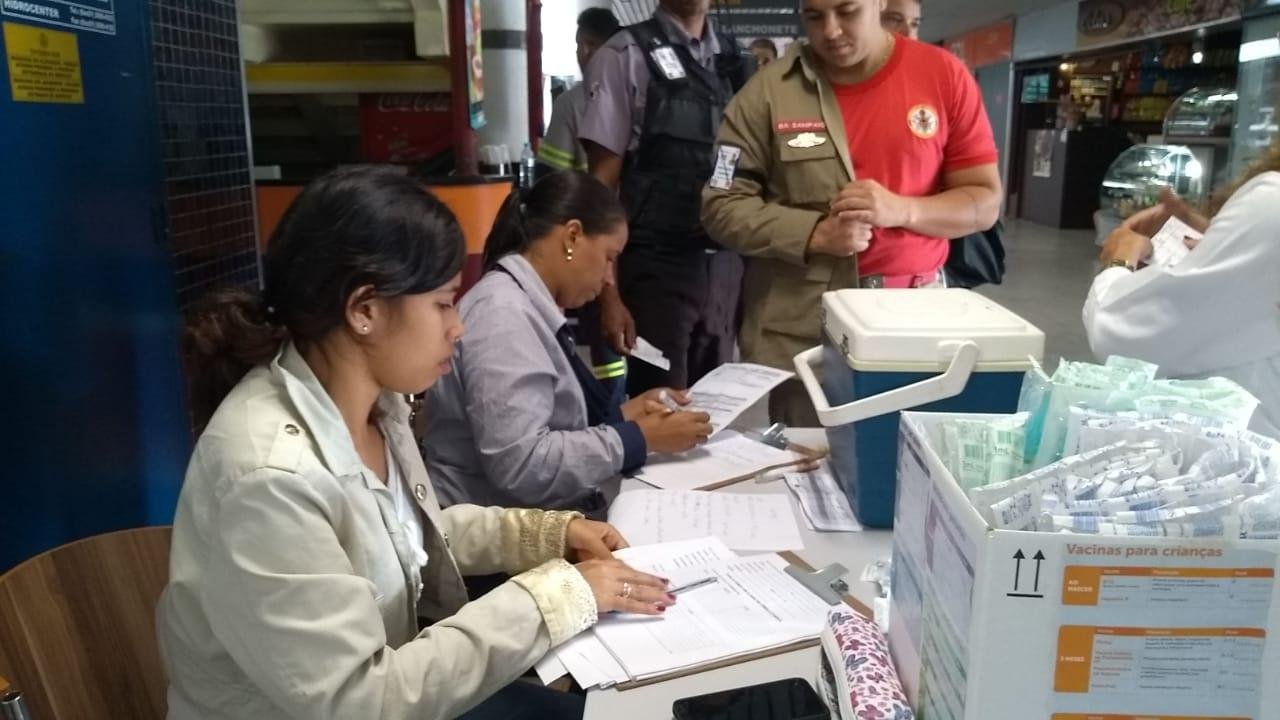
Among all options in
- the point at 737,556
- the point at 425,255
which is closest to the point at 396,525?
the point at 425,255

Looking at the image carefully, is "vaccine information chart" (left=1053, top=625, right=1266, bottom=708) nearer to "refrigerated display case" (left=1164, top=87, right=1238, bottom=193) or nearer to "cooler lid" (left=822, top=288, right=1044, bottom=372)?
"cooler lid" (left=822, top=288, right=1044, bottom=372)

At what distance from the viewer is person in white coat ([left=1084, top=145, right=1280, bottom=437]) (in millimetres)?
1557

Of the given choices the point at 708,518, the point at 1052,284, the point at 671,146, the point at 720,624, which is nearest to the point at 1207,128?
the point at 1052,284

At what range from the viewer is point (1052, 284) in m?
7.95

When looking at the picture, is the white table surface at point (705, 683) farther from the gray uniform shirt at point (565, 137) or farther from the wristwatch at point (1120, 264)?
the gray uniform shirt at point (565, 137)

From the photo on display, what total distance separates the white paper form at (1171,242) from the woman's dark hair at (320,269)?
135 cm

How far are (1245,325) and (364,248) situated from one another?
143 centimetres

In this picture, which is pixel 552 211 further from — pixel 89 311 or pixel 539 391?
pixel 89 311

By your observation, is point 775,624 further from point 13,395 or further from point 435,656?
point 13,395

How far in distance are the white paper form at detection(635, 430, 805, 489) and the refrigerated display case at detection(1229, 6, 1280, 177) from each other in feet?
21.2

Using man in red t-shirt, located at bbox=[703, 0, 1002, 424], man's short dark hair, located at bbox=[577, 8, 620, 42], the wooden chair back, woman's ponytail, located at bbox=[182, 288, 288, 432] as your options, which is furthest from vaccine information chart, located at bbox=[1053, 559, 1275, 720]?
man's short dark hair, located at bbox=[577, 8, 620, 42]

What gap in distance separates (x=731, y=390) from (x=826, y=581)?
0.72 m

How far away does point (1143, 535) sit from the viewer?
25.5 inches

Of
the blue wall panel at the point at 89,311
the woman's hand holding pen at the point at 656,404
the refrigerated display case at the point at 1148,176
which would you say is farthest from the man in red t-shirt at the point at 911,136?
the refrigerated display case at the point at 1148,176
